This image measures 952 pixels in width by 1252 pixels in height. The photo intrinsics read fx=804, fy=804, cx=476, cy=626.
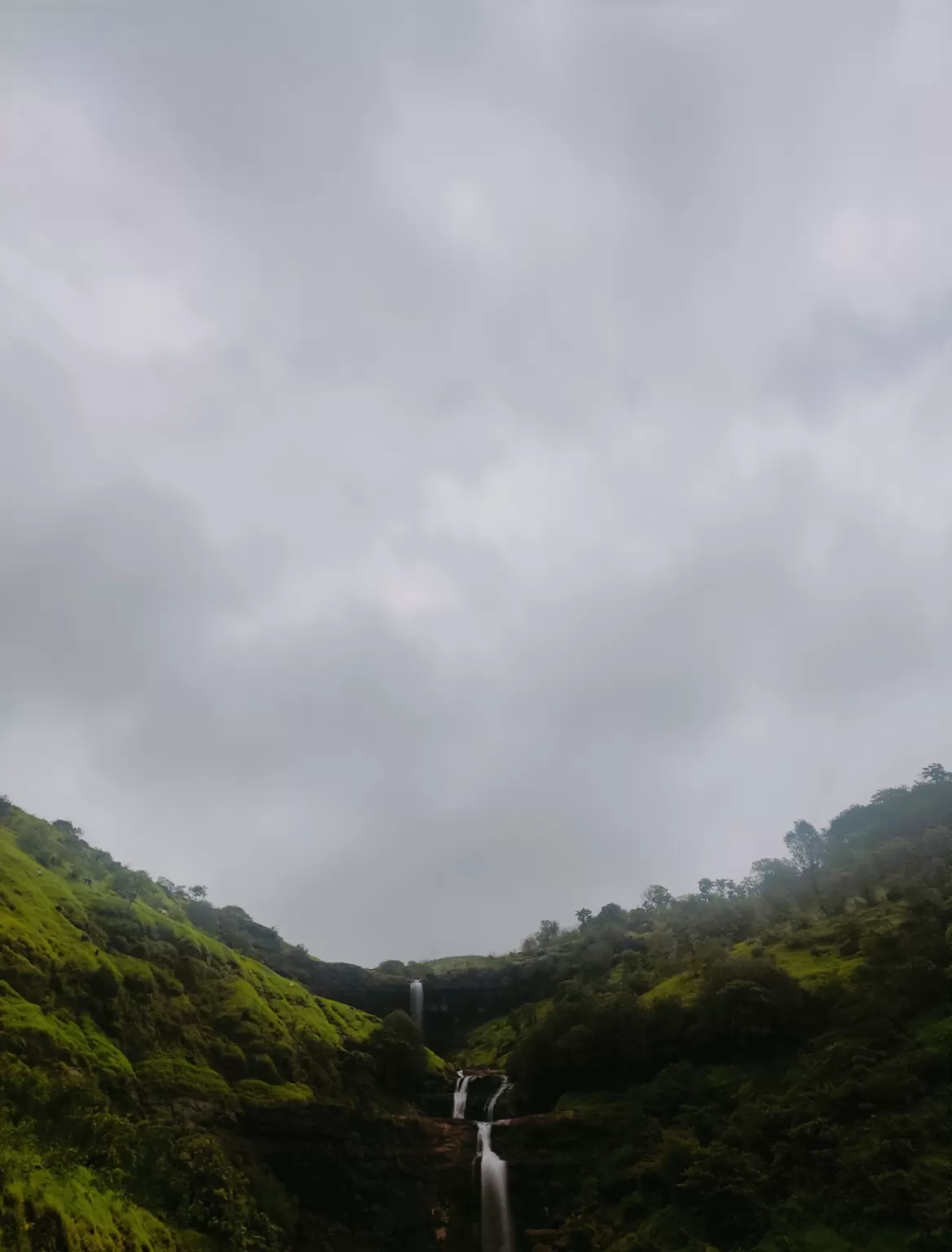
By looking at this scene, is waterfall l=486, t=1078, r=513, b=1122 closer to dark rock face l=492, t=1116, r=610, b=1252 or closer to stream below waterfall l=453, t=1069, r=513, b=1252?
stream below waterfall l=453, t=1069, r=513, b=1252

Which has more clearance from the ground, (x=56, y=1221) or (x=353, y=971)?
(x=353, y=971)

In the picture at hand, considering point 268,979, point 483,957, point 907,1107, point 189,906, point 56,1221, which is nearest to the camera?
point 56,1221

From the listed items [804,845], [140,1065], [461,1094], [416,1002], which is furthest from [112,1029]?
[804,845]

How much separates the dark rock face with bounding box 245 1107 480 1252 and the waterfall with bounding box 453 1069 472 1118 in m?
8.77

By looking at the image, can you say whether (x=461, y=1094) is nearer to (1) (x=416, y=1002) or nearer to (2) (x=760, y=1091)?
(2) (x=760, y=1091)

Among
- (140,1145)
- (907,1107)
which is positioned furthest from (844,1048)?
(140,1145)

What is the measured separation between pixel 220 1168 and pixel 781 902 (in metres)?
67.7

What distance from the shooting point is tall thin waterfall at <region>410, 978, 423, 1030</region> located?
89.4 metres

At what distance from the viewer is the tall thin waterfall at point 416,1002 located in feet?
293

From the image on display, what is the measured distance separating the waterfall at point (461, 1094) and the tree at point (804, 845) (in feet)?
232

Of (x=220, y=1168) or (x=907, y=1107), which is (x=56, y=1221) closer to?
(x=220, y=1168)

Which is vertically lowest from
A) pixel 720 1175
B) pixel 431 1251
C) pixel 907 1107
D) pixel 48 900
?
pixel 431 1251

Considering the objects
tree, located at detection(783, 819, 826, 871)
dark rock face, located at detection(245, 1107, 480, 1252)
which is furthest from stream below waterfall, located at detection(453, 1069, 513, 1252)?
tree, located at detection(783, 819, 826, 871)

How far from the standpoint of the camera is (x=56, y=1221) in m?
27.4
